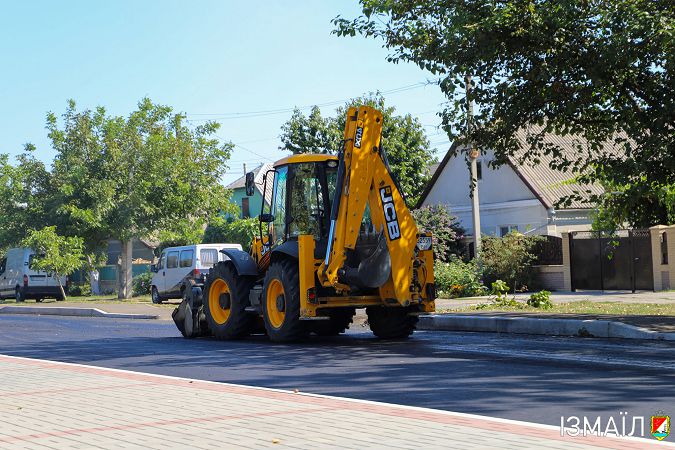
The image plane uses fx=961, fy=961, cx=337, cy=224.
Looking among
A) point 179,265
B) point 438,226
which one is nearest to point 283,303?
point 179,265

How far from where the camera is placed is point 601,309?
21266 mm

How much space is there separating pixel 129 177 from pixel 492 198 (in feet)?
53.8

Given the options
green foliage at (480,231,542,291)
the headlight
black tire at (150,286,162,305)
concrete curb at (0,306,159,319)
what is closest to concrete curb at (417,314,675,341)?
the headlight

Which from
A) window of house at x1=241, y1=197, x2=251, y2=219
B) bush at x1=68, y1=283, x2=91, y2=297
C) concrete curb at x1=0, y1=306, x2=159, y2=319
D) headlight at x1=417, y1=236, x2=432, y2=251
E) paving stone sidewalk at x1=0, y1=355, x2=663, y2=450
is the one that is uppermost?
window of house at x1=241, y1=197, x2=251, y2=219

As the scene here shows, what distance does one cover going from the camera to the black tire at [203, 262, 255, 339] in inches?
693

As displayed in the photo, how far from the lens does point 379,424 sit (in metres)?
7.72

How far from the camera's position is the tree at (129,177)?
42312mm

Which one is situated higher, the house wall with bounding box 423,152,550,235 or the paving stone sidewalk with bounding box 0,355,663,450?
the house wall with bounding box 423,152,550,235

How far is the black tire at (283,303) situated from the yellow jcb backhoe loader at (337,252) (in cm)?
2

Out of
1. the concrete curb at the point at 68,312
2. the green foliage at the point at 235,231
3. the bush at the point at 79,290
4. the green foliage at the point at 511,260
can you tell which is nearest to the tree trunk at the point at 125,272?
the green foliage at the point at 235,231

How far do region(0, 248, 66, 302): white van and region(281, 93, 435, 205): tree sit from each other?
14457mm

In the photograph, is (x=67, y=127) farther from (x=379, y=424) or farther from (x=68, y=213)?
(x=379, y=424)

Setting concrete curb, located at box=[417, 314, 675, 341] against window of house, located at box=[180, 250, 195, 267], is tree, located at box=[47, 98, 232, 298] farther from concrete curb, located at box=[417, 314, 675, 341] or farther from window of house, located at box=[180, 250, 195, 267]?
concrete curb, located at box=[417, 314, 675, 341]

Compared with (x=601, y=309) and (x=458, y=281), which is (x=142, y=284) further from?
(x=601, y=309)
